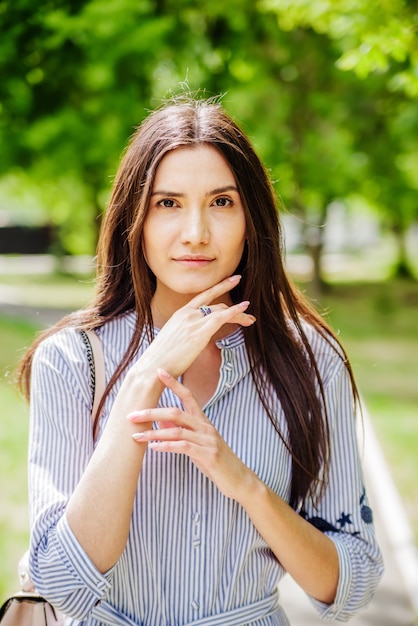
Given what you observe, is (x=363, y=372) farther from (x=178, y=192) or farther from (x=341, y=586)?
(x=178, y=192)

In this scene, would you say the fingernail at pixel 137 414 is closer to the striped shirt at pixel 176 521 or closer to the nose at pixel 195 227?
the striped shirt at pixel 176 521

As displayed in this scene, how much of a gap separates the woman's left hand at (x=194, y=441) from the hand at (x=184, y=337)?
53mm

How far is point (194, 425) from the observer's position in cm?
192

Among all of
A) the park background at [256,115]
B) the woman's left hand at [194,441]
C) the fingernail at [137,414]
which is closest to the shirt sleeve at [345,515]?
the woman's left hand at [194,441]

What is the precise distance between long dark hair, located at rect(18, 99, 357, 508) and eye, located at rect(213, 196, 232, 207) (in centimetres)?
3

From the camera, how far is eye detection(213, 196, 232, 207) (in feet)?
6.88

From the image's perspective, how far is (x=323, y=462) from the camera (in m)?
2.18

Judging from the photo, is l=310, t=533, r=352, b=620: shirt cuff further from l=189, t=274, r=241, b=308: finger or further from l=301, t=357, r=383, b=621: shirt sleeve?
l=189, t=274, r=241, b=308: finger

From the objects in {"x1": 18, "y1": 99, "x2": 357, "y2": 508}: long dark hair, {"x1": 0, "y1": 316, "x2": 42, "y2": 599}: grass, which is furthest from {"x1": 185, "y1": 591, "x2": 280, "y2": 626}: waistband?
{"x1": 0, "y1": 316, "x2": 42, "y2": 599}: grass

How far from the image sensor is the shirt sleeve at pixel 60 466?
72.8 inches

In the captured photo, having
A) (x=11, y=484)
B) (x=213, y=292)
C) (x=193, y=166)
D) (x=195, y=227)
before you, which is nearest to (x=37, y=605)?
(x=213, y=292)

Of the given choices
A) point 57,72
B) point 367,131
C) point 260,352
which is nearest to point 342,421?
point 260,352

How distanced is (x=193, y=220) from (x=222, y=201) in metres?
0.11

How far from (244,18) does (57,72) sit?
1528cm
